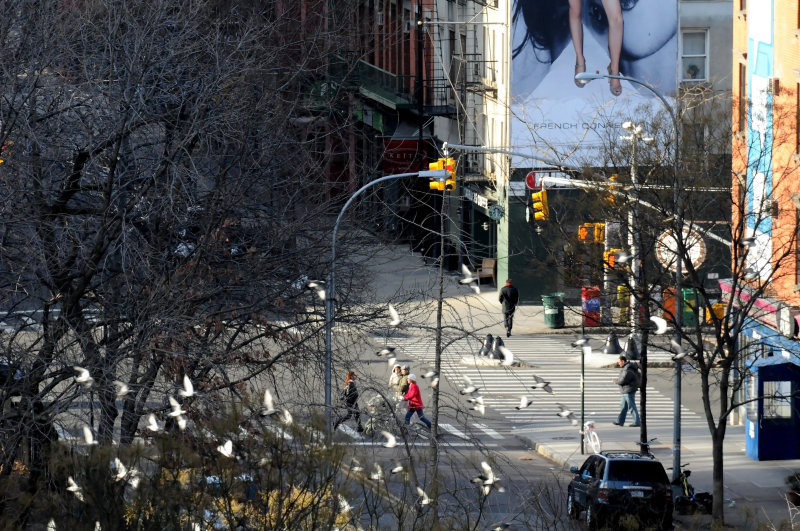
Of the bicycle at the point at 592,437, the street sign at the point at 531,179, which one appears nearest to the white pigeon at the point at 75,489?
the bicycle at the point at 592,437

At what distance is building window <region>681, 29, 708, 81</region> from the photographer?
44.1m

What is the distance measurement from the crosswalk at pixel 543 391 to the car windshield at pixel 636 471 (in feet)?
21.1

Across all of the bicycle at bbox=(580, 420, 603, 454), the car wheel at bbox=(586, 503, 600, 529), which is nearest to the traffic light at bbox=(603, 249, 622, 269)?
the bicycle at bbox=(580, 420, 603, 454)

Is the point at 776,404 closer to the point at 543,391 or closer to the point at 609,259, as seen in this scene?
the point at 609,259

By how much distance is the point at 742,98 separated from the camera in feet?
81.8

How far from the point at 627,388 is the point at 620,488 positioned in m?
8.18

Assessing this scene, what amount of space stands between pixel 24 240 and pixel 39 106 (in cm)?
146

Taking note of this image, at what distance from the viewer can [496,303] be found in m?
44.2

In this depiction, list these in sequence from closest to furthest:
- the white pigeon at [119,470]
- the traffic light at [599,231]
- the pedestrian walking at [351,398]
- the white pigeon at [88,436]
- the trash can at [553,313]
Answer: the white pigeon at [119,470], the white pigeon at [88,436], the pedestrian walking at [351,398], the traffic light at [599,231], the trash can at [553,313]

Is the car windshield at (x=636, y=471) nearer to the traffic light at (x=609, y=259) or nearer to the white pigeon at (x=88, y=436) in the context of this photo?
the traffic light at (x=609, y=259)

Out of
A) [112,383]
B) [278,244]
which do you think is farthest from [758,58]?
[112,383]

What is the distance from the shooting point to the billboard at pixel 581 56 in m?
43.2

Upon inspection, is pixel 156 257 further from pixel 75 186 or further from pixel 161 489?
pixel 161 489

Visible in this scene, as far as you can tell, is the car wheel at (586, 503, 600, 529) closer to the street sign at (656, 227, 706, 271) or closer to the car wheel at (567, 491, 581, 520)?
the car wheel at (567, 491, 581, 520)
